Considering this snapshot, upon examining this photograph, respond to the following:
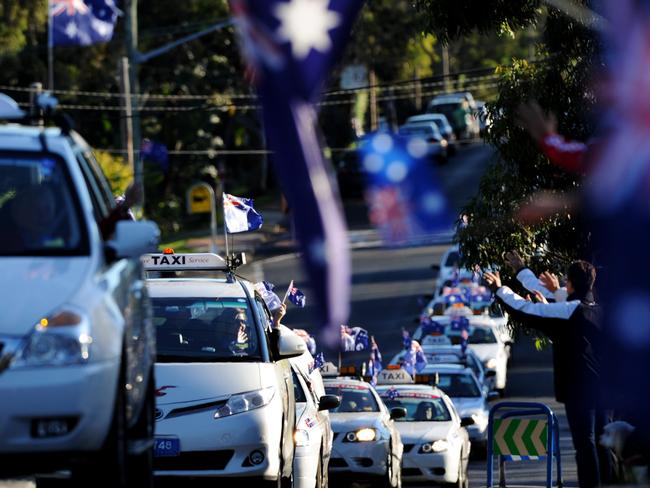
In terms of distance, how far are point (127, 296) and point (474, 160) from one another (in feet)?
190

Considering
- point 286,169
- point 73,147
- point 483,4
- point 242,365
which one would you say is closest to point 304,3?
point 286,169

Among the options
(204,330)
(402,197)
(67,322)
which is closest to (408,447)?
Answer: (204,330)

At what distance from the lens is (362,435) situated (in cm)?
2105

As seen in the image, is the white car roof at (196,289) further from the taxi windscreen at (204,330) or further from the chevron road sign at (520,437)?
the chevron road sign at (520,437)

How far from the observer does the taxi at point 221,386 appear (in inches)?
479

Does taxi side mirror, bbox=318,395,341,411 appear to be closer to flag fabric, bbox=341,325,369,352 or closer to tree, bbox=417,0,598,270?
tree, bbox=417,0,598,270

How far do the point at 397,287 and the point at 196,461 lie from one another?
39959 mm

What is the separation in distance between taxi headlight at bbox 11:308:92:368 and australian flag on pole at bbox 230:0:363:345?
1036 millimetres

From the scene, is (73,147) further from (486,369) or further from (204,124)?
(204,124)

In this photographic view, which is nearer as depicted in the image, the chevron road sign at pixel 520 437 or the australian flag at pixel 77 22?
the chevron road sign at pixel 520 437

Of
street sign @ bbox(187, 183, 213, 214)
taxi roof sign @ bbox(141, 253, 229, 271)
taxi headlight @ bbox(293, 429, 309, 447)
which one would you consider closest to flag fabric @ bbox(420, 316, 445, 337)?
street sign @ bbox(187, 183, 213, 214)

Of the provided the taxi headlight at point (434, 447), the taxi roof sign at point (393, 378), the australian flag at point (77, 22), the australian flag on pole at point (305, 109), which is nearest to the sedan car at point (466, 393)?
the taxi roof sign at point (393, 378)

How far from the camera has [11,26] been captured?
52.0 m

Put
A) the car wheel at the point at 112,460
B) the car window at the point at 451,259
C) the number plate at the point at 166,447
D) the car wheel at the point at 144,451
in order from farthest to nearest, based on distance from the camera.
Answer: the car window at the point at 451,259 < the number plate at the point at 166,447 < the car wheel at the point at 144,451 < the car wheel at the point at 112,460
